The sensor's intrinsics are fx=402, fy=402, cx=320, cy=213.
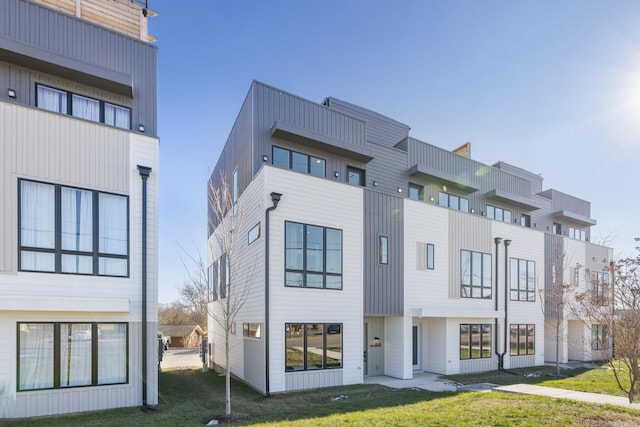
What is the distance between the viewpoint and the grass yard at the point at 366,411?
7863 millimetres

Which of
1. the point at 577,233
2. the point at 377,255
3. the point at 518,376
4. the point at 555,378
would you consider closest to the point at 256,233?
the point at 377,255

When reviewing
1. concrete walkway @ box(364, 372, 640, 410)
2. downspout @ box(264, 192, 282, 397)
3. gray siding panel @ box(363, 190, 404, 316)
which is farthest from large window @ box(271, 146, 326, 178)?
concrete walkway @ box(364, 372, 640, 410)

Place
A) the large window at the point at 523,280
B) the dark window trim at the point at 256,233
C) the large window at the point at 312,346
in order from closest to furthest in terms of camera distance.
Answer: the large window at the point at 312,346 < the dark window trim at the point at 256,233 < the large window at the point at 523,280

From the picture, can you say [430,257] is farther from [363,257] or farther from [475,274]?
[363,257]

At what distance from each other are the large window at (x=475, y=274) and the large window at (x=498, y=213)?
324 cm

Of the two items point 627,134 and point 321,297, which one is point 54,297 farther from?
point 627,134

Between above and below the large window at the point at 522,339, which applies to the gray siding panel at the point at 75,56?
above

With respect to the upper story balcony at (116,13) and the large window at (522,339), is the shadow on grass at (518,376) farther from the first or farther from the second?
the upper story balcony at (116,13)

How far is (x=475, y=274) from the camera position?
1678 centimetres

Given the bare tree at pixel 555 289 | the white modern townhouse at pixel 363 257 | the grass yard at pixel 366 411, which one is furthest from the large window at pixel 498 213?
the grass yard at pixel 366 411

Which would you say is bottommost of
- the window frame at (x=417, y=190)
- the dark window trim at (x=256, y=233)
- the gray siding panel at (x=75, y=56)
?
the dark window trim at (x=256, y=233)

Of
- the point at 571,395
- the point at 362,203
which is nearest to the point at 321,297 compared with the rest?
the point at 362,203

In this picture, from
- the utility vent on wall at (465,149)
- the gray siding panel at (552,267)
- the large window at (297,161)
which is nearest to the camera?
the large window at (297,161)

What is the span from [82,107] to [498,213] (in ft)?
60.3
